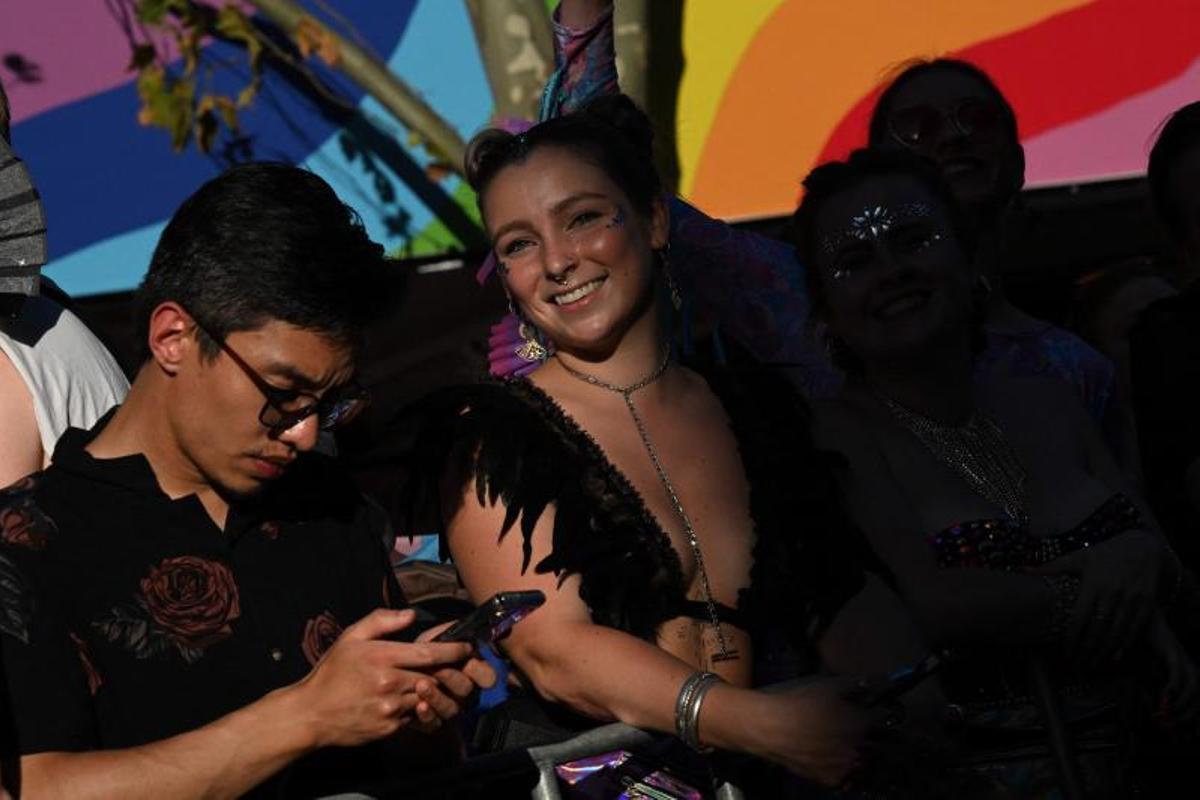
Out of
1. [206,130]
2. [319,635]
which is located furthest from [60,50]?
[319,635]

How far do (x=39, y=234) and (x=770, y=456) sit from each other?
49.4 inches

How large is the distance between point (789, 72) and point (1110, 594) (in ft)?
10.7

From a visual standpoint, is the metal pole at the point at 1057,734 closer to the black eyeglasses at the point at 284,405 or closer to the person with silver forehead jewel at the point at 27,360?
the black eyeglasses at the point at 284,405

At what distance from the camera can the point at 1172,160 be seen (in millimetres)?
4141

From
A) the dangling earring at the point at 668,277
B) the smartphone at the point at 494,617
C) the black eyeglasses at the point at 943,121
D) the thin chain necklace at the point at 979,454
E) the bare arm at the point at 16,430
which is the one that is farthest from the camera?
the black eyeglasses at the point at 943,121

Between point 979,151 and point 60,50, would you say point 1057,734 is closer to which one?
point 979,151

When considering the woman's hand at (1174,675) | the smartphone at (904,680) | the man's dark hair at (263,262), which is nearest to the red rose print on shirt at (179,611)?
the man's dark hair at (263,262)

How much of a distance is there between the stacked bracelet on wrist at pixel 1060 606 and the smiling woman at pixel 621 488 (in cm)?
24

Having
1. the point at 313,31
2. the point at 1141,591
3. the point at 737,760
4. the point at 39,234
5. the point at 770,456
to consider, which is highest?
the point at 313,31

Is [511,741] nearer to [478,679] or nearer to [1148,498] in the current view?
[478,679]

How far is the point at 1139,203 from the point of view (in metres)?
5.66

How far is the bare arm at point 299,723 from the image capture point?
7.95ft

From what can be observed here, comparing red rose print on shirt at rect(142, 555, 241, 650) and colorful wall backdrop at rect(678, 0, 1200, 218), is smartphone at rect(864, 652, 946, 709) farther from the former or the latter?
colorful wall backdrop at rect(678, 0, 1200, 218)

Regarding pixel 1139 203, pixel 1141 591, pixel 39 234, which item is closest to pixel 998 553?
pixel 1141 591
